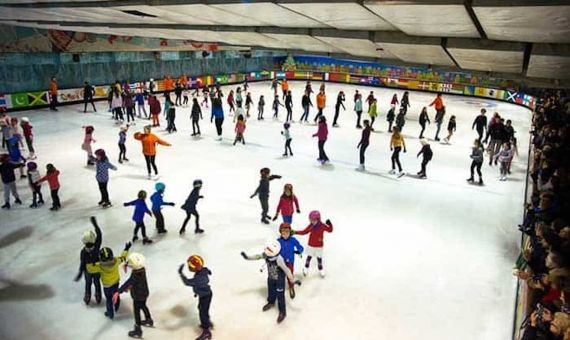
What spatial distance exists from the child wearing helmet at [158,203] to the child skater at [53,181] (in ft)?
8.96

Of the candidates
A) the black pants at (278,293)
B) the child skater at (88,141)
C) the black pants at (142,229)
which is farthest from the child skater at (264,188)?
the child skater at (88,141)

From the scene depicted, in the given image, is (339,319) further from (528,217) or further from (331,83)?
(331,83)

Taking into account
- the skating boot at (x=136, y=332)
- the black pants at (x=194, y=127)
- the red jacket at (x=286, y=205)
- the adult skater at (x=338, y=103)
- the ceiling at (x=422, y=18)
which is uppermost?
the ceiling at (x=422, y=18)

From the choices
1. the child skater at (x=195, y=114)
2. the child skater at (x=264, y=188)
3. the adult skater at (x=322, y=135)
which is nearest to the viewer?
the child skater at (x=264, y=188)

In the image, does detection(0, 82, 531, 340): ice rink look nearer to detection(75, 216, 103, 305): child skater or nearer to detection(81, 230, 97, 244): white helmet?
detection(75, 216, 103, 305): child skater

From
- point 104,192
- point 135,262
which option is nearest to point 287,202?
point 135,262

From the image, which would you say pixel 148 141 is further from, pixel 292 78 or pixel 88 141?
pixel 292 78

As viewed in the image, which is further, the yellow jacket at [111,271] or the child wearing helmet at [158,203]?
the child wearing helmet at [158,203]

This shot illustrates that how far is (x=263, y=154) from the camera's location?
44.4 feet

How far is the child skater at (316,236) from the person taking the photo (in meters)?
6.29

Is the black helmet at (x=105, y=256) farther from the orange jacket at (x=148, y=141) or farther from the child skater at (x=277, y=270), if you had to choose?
the orange jacket at (x=148, y=141)

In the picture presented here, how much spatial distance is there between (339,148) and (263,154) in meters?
3.08

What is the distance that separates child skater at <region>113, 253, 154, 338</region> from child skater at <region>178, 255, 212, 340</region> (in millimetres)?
500

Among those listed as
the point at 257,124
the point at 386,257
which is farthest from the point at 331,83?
the point at 386,257
